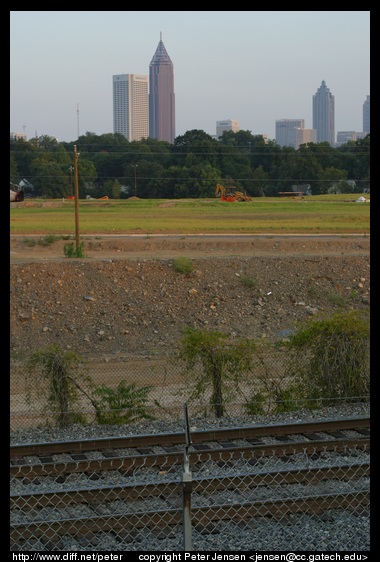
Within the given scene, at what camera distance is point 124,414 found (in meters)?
14.1

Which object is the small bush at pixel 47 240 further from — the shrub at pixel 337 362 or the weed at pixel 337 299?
the shrub at pixel 337 362

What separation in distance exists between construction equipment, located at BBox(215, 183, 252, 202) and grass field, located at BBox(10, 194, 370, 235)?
94 centimetres

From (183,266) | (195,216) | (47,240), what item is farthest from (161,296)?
(195,216)

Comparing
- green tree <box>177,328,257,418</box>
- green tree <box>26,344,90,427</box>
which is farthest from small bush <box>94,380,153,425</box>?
green tree <box>177,328,257,418</box>

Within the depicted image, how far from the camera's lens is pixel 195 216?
53.0m

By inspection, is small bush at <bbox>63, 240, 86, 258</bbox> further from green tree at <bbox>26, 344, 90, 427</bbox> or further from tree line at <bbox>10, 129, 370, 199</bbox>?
tree line at <bbox>10, 129, 370, 199</bbox>

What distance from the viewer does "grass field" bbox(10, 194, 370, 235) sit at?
43594mm

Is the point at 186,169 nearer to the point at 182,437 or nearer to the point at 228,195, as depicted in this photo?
the point at 228,195

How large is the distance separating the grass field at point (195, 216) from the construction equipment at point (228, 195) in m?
0.94

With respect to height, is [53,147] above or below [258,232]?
above

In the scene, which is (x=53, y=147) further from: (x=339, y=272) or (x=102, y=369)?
(x=102, y=369)

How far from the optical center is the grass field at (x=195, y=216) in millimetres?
43594

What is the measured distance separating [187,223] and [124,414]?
33833 mm
